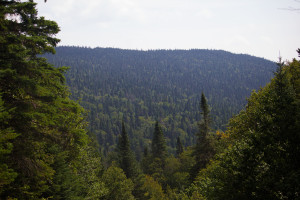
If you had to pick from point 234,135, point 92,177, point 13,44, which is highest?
point 13,44

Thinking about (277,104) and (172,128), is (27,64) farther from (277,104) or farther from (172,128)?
(172,128)

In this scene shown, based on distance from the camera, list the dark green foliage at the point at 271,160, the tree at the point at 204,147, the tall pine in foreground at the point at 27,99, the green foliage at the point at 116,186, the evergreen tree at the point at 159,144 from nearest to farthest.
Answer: the tall pine in foreground at the point at 27,99, the dark green foliage at the point at 271,160, the tree at the point at 204,147, the green foliage at the point at 116,186, the evergreen tree at the point at 159,144

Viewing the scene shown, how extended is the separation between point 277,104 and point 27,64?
12857 millimetres

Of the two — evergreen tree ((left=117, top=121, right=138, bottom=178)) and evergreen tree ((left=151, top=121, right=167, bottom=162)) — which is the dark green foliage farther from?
evergreen tree ((left=151, top=121, right=167, bottom=162))

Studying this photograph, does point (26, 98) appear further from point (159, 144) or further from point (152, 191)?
point (159, 144)

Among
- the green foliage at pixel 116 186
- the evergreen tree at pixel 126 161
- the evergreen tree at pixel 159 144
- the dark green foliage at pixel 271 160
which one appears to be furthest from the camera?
the evergreen tree at pixel 159 144

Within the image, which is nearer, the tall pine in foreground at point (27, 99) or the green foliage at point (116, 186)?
the tall pine in foreground at point (27, 99)

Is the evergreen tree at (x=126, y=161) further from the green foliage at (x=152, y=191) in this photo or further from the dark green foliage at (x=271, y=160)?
the dark green foliage at (x=271, y=160)

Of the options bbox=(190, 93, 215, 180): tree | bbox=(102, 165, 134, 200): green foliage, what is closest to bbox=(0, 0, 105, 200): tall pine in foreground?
bbox=(102, 165, 134, 200): green foliage

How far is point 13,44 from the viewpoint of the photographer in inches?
364

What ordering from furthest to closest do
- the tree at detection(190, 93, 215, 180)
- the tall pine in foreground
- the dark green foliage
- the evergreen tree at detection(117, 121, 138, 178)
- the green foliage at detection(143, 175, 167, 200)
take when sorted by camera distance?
the green foliage at detection(143, 175, 167, 200)
the evergreen tree at detection(117, 121, 138, 178)
the tree at detection(190, 93, 215, 180)
the dark green foliage
the tall pine in foreground

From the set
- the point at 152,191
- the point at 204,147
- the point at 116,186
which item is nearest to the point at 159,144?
the point at 152,191

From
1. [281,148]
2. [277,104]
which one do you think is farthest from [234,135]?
[281,148]

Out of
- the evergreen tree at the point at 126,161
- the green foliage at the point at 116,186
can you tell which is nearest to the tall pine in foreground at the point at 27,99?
the green foliage at the point at 116,186
